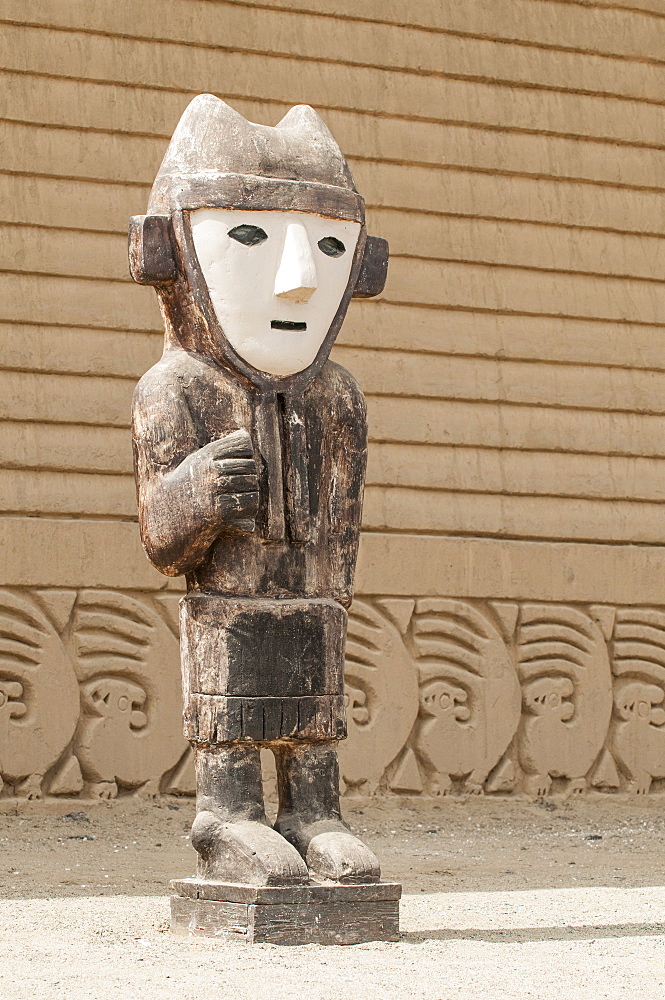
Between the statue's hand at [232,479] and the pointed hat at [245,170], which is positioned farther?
the pointed hat at [245,170]

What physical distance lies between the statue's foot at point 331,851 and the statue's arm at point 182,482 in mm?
810

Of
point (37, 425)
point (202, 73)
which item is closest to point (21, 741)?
point (37, 425)

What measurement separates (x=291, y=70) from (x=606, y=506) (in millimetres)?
2533

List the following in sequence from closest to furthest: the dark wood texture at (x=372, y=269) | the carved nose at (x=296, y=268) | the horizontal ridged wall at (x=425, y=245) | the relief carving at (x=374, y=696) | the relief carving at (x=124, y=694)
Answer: the carved nose at (x=296, y=268), the dark wood texture at (x=372, y=269), the relief carving at (x=124, y=694), the horizontal ridged wall at (x=425, y=245), the relief carving at (x=374, y=696)

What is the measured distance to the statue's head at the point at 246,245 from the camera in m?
3.91

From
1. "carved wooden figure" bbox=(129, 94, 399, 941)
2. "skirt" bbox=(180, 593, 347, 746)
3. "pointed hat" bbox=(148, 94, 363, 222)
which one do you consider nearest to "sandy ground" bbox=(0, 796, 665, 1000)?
"carved wooden figure" bbox=(129, 94, 399, 941)

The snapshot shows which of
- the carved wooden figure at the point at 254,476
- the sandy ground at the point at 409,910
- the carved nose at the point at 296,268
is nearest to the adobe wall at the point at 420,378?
the sandy ground at the point at 409,910

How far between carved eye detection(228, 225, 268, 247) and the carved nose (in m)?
0.07

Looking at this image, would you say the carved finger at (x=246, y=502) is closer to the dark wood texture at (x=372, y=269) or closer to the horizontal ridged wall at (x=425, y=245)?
the dark wood texture at (x=372, y=269)

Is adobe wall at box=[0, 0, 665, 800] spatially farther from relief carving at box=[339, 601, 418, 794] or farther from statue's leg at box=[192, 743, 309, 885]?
statue's leg at box=[192, 743, 309, 885]

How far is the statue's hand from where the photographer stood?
3729mm

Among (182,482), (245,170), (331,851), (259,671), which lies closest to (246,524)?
(182,482)

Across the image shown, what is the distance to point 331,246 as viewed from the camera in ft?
13.3

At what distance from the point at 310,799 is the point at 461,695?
8.04ft
